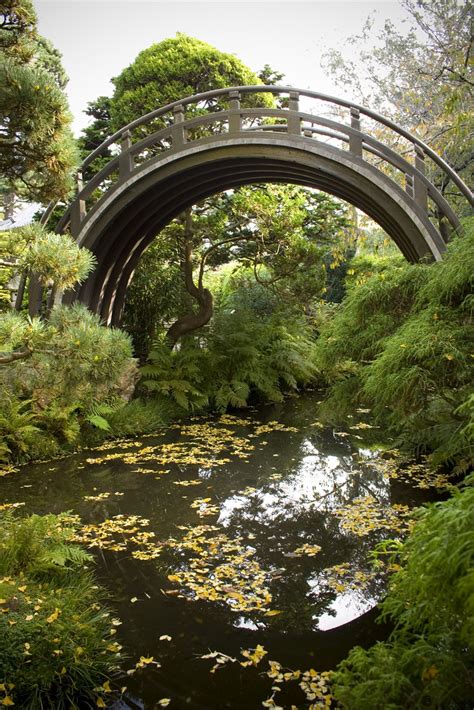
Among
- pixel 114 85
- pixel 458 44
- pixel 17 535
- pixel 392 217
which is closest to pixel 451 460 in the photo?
pixel 392 217

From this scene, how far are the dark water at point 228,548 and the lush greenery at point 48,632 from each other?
161 millimetres

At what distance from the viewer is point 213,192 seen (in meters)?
10.2

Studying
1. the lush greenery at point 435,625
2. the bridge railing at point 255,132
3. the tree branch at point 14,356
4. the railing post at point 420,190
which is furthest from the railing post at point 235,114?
the lush greenery at point 435,625

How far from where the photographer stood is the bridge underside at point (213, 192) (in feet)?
23.7

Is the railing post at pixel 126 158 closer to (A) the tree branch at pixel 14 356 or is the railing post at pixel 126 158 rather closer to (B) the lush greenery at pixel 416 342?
(B) the lush greenery at pixel 416 342

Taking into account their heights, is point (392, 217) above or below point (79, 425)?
above

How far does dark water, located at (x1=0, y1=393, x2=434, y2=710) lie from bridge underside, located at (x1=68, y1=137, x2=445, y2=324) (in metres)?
2.84

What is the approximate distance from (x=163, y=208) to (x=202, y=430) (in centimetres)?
384

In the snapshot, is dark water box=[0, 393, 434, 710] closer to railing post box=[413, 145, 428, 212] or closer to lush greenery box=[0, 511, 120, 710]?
lush greenery box=[0, 511, 120, 710]

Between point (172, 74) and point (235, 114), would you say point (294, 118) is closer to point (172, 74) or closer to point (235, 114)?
point (235, 114)

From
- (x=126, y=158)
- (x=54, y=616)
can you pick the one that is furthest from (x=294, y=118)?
(x=54, y=616)

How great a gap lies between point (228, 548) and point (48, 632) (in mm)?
1874

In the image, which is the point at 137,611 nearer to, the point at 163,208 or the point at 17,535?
the point at 17,535

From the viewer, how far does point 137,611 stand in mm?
3725
